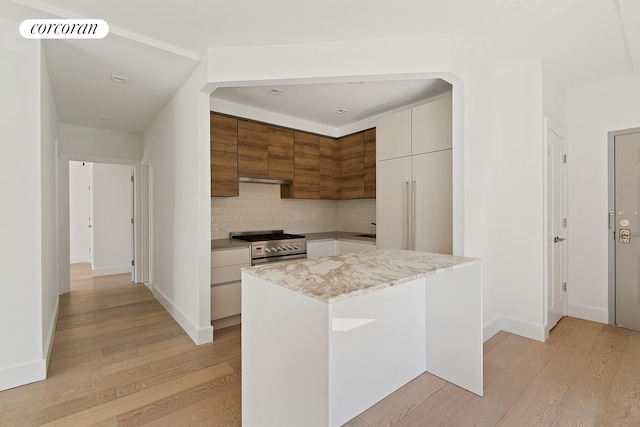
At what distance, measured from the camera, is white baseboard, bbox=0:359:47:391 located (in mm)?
2152

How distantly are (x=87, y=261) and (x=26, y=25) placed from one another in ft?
22.0

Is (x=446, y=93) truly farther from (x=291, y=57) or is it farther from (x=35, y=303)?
(x=35, y=303)

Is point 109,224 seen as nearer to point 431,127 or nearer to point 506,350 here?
point 431,127

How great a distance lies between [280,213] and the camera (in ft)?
15.1

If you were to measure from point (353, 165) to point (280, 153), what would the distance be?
3.61 feet

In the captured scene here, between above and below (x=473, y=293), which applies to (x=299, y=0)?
above

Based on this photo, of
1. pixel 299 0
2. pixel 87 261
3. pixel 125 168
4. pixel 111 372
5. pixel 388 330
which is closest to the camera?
pixel 388 330

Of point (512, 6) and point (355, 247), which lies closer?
point (512, 6)

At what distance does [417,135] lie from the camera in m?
3.28

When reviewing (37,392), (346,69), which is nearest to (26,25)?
(346,69)

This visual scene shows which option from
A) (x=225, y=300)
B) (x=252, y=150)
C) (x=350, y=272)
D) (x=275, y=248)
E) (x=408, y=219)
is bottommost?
(x=225, y=300)

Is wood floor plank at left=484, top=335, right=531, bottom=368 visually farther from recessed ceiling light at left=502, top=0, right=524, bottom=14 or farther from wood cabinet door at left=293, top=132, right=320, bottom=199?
wood cabinet door at left=293, top=132, right=320, bottom=199

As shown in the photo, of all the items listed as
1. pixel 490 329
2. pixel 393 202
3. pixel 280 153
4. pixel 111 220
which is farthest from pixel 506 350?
pixel 111 220

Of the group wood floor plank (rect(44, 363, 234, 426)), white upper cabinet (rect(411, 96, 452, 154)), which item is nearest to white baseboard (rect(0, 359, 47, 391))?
wood floor plank (rect(44, 363, 234, 426))
